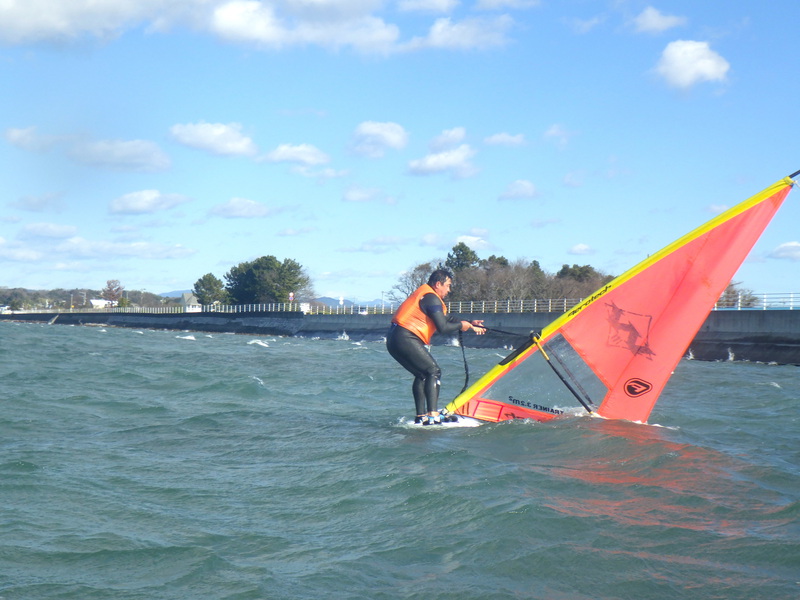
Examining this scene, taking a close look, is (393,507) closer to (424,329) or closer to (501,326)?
(424,329)

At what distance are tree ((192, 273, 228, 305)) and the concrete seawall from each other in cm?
3181

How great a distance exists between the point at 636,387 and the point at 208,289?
11367cm

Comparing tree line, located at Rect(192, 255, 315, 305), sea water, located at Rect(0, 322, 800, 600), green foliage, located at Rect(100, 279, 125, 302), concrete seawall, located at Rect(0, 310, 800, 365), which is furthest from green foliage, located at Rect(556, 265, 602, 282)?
green foliage, located at Rect(100, 279, 125, 302)

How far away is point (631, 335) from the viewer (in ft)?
22.6

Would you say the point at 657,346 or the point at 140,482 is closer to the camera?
the point at 140,482

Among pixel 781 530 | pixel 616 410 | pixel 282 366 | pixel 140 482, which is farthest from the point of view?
pixel 282 366

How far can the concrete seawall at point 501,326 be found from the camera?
76.3ft

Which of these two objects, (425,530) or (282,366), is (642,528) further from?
(282,366)

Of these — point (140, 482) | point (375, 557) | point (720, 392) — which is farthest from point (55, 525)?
point (720, 392)

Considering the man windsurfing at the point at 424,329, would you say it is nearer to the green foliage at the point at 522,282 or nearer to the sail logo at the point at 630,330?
the sail logo at the point at 630,330

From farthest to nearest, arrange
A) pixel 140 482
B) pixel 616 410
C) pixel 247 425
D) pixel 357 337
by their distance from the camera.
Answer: pixel 357 337 → pixel 247 425 → pixel 616 410 → pixel 140 482

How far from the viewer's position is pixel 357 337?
4584 centimetres

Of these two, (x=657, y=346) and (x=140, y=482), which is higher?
(x=657, y=346)

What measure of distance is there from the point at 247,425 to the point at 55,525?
353 centimetres
